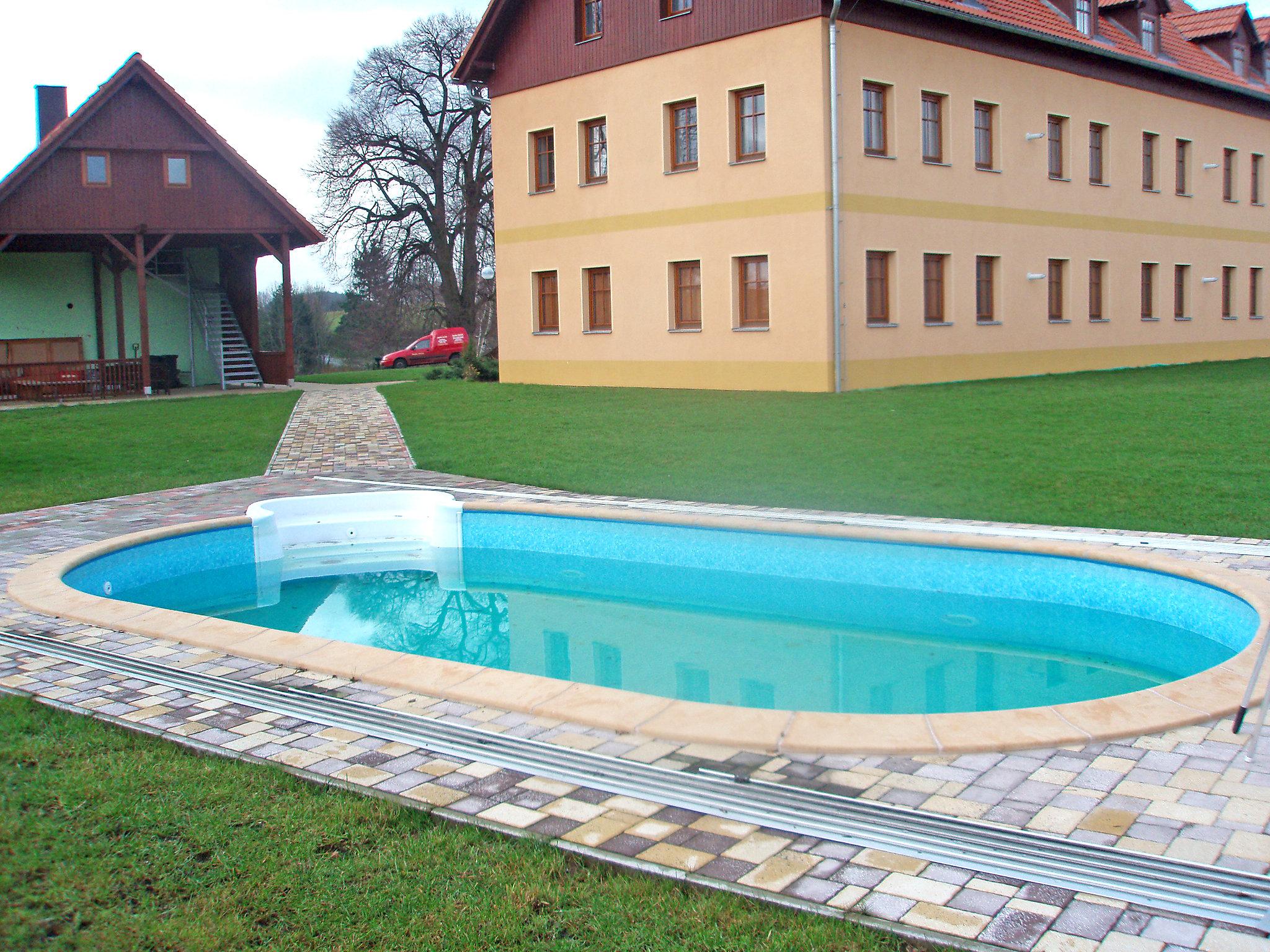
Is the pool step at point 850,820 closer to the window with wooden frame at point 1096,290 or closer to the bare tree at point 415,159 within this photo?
the window with wooden frame at point 1096,290

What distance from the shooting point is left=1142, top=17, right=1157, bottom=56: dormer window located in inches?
1105

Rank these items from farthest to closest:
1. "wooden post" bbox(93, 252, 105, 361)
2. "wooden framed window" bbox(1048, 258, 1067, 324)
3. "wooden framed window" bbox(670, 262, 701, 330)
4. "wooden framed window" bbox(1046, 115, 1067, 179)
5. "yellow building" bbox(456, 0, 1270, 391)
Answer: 1. "wooden post" bbox(93, 252, 105, 361)
2. "wooden framed window" bbox(1048, 258, 1067, 324)
3. "wooden framed window" bbox(1046, 115, 1067, 179)
4. "wooden framed window" bbox(670, 262, 701, 330)
5. "yellow building" bbox(456, 0, 1270, 391)

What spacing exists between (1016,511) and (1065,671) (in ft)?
8.64

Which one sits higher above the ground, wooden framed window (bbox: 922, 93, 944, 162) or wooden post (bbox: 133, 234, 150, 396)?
wooden framed window (bbox: 922, 93, 944, 162)

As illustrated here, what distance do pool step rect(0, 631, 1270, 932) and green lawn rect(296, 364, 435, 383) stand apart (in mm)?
25806

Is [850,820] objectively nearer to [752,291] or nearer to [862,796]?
[862,796]

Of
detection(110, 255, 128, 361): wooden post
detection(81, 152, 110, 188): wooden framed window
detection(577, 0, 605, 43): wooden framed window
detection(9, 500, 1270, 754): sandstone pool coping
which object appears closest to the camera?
detection(9, 500, 1270, 754): sandstone pool coping

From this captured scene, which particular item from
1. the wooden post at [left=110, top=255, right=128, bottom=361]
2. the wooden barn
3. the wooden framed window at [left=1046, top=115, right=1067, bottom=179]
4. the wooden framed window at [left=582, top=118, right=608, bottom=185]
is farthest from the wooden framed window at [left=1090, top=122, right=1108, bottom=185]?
the wooden post at [left=110, top=255, right=128, bottom=361]

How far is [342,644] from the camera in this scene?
5582 millimetres

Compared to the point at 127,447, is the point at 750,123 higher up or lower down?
higher up

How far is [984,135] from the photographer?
2358 cm

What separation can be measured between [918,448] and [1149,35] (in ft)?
68.8

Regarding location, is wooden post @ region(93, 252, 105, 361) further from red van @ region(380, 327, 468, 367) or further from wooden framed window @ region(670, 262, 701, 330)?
wooden framed window @ region(670, 262, 701, 330)

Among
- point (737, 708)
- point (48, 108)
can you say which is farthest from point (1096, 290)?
point (48, 108)
